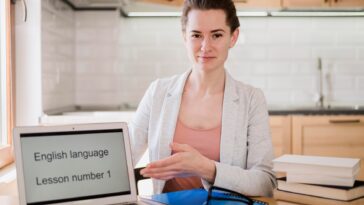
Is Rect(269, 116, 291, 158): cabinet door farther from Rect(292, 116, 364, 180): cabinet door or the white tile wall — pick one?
the white tile wall

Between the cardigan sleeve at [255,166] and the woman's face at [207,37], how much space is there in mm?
213

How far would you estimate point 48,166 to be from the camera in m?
1.08

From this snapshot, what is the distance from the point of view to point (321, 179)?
3.94 ft

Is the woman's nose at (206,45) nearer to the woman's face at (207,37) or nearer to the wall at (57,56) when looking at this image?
the woman's face at (207,37)

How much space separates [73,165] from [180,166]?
0.30 meters

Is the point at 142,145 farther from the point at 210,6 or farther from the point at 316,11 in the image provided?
the point at 316,11

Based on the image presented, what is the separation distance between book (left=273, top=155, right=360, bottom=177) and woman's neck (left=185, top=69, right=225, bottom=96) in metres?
0.52

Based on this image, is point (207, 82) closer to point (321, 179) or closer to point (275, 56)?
point (321, 179)

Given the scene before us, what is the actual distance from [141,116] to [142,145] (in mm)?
105

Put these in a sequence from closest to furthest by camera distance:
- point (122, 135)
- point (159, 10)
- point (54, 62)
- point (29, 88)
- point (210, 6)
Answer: point (122, 135), point (210, 6), point (29, 88), point (54, 62), point (159, 10)

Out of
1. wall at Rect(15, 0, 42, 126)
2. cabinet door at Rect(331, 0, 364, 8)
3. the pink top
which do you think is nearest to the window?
wall at Rect(15, 0, 42, 126)

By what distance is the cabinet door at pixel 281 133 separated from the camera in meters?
3.13

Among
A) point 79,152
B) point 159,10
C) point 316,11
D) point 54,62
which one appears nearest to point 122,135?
point 79,152

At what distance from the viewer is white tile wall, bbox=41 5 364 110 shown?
3705 mm
